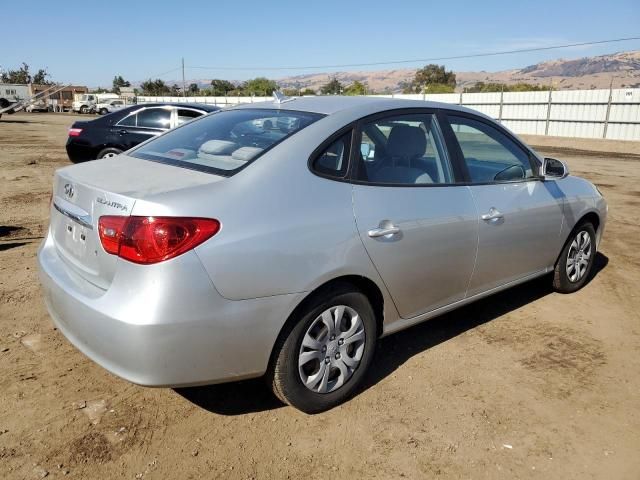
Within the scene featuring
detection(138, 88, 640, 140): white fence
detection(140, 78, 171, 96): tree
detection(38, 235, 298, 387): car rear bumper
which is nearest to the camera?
detection(38, 235, 298, 387): car rear bumper

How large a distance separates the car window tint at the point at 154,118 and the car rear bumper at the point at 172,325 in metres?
7.89

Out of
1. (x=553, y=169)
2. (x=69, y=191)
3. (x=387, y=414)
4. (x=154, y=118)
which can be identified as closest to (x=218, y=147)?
(x=69, y=191)

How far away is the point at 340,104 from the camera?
11.0ft

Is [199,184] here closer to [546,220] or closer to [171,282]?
[171,282]

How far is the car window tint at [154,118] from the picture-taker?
395 inches

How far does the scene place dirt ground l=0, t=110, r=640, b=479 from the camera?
103 inches

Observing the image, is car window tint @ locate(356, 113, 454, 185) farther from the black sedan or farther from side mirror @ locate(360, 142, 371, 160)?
the black sedan

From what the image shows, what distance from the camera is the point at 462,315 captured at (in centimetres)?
450

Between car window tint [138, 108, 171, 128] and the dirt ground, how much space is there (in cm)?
611

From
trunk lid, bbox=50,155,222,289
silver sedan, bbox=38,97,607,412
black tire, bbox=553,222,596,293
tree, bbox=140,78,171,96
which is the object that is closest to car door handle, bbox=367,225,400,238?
silver sedan, bbox=38,97,607,412

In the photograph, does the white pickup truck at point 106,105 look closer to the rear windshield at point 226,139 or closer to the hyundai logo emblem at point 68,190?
the rear windshield at point 226,139

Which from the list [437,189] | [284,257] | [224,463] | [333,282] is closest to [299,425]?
[224,463]

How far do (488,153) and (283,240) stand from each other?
87.7 inches

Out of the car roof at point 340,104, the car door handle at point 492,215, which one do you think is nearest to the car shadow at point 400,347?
the car door handle at point 492,215
